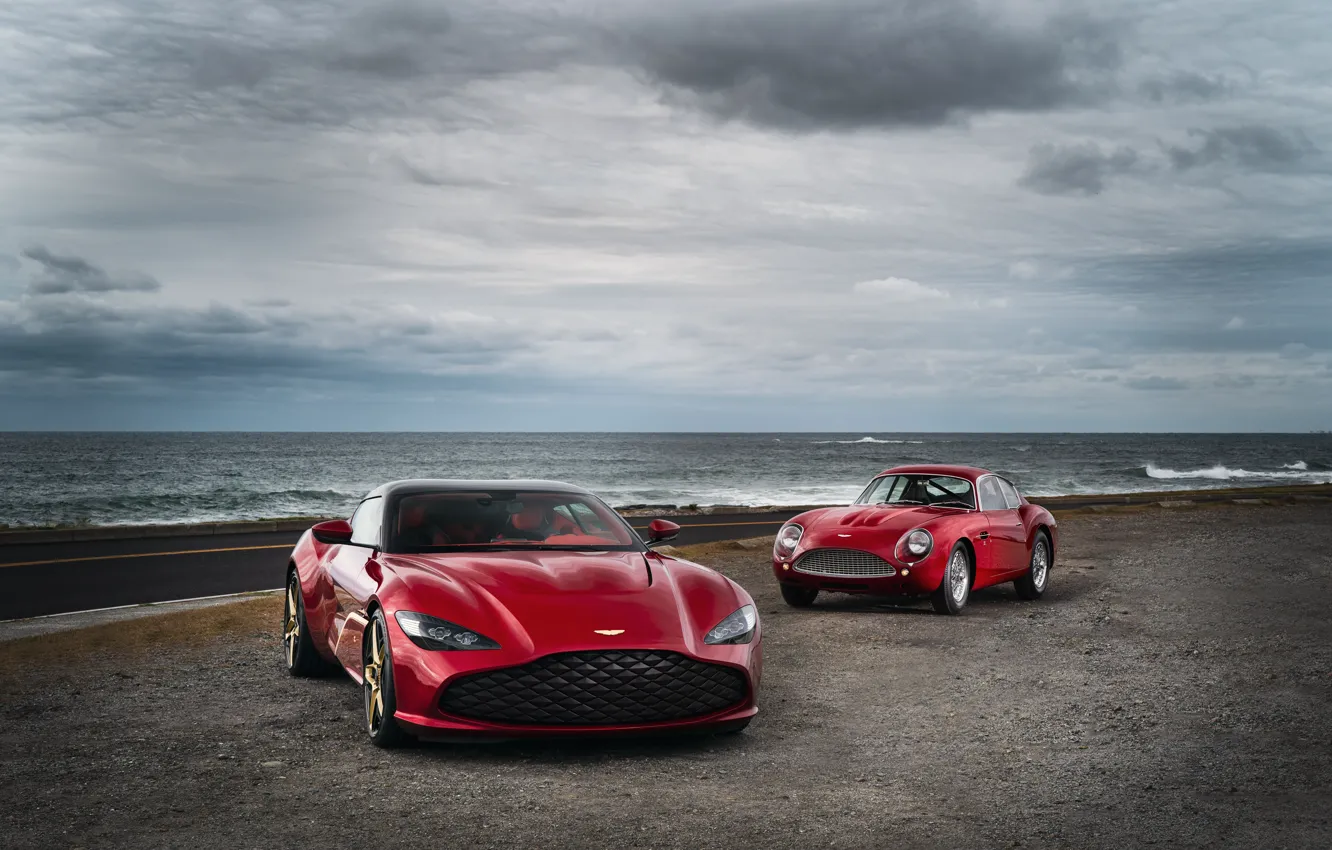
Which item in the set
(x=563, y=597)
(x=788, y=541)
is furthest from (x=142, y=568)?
(x=563, y=597)

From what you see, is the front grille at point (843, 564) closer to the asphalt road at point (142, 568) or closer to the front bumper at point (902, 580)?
the front bumper at point (902, 580)

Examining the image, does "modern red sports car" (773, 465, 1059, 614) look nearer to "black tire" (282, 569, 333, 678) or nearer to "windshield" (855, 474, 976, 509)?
"windshield" (855, 474, 976, 509)

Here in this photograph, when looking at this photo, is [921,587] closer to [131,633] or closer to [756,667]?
[756,667]

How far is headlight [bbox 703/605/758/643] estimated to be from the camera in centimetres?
632

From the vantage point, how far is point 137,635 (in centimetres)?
1042

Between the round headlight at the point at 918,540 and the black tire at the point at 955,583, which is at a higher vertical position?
the round headlight at the point at 918,540

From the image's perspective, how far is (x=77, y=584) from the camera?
16.0m

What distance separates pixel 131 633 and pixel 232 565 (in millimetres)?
8111

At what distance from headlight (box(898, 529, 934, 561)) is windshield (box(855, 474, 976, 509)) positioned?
3.38 ft

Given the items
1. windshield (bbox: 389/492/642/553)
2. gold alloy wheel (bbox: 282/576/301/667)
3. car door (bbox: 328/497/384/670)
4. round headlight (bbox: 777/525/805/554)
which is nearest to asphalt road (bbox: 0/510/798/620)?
gold alloy wheel (bbox: 282/576/301/667)

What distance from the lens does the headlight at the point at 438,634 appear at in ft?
19.4

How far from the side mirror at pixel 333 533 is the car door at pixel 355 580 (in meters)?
0.06

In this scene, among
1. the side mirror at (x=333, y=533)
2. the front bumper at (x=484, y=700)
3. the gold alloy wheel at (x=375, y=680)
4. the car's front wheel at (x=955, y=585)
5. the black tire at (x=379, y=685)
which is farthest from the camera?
the car's front wheel at (x=955, y=585)

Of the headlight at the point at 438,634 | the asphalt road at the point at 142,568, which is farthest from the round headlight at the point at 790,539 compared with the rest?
the asphalt road at the point at 142,568
